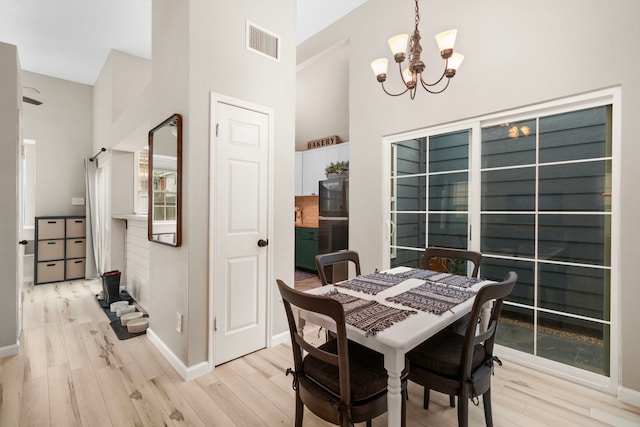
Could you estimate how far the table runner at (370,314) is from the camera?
1309 millimetres

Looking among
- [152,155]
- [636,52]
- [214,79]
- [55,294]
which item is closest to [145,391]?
[152,155]

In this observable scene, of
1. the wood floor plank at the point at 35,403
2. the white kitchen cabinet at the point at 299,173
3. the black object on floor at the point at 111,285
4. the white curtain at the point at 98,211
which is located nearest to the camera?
the wood floor plank at the point at 35,403

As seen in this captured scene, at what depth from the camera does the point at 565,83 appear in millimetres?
2176

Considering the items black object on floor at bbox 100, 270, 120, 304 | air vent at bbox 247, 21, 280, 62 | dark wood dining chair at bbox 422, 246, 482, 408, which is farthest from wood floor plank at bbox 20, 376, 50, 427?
air vent at bbox 247, 21, 280, 62

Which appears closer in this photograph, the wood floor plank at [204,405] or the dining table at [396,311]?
the dining table at [396,311]

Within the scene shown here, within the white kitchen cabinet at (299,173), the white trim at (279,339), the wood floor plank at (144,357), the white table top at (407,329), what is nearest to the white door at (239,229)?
the white trim at (279,339)

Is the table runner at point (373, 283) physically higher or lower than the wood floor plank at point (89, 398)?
higher

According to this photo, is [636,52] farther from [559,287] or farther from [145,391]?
[145,391]

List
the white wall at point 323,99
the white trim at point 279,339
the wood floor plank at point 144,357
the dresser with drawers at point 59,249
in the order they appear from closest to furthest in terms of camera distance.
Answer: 1. the wood floor plank at point 144,357
2. the white trim at point 279,339
3. the dresser with drawers at point 59,249
4. the white wall at point 323,99

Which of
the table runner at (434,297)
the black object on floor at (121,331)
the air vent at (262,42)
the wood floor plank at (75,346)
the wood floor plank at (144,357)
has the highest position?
the air vent at (262,42)

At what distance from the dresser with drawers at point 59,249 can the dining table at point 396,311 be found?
5.27 metres

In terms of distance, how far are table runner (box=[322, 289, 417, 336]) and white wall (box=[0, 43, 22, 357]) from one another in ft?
9.38

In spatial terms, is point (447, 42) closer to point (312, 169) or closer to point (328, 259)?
point (328, 259)

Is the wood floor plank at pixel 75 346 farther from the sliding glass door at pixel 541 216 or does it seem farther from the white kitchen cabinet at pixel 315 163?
the white kitchen cabinet at pixel 315 163
